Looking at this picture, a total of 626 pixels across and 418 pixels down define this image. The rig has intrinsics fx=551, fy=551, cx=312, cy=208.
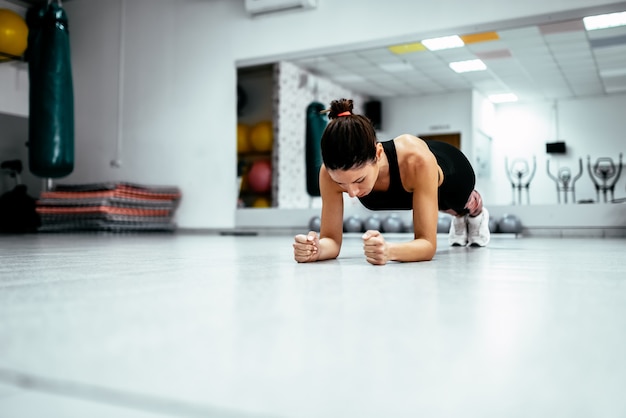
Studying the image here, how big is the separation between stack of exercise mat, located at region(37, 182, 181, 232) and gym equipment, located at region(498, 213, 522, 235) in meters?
3.85

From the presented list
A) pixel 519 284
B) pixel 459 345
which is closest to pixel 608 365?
pixel 459 345

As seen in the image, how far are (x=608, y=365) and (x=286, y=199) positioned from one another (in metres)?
5.52

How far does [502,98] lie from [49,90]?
4003mm

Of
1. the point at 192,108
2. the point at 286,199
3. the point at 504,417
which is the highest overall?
the point at 192,108

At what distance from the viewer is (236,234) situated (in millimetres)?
6168

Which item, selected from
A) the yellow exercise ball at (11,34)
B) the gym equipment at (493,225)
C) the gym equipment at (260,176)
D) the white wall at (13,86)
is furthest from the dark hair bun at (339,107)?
the white wall at (13,86)

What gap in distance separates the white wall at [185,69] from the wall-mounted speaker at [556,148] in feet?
4.97

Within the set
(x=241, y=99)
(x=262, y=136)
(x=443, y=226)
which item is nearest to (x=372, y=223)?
(x=443, y=226)

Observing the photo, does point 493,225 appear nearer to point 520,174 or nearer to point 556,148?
point 520,174

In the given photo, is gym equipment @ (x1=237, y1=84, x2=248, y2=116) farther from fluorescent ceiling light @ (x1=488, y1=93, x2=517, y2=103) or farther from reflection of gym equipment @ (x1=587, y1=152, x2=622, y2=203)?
reflection of gym equipment @ (x1=587, y1=152, x2=622, y2=203)

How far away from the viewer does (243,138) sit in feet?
21.1

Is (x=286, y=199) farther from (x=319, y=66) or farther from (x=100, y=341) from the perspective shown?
(x=100, y=341)

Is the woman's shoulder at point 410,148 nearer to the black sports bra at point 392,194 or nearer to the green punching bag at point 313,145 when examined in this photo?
the black sports bra at point 392,194

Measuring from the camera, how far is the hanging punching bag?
4.62 m
